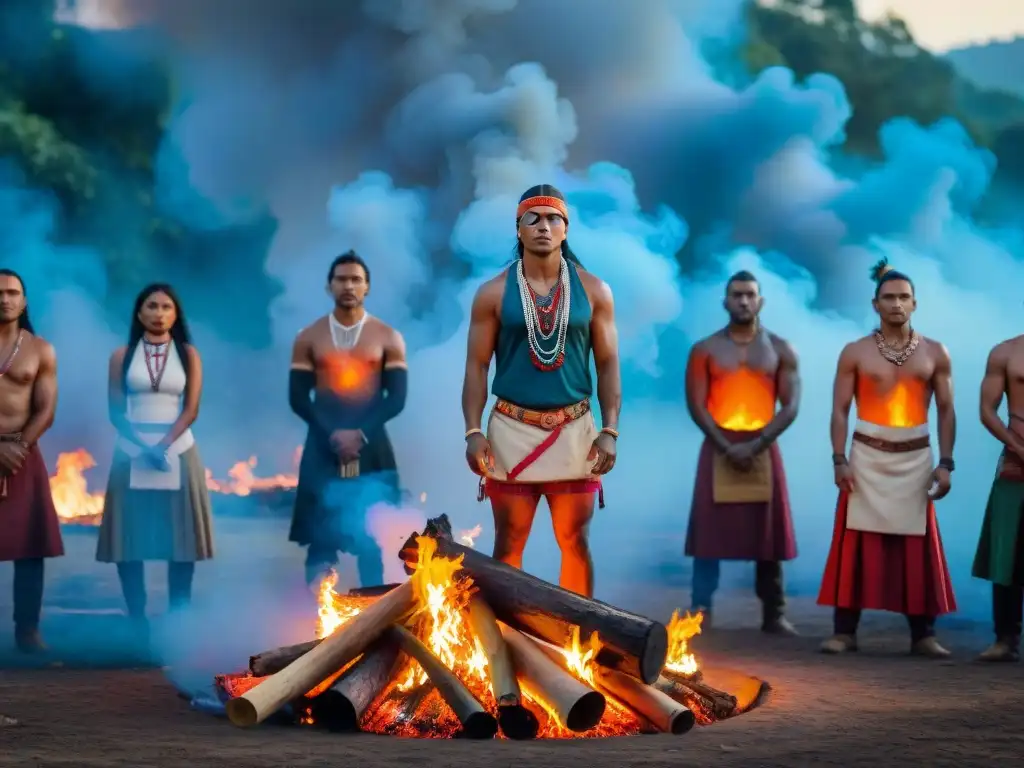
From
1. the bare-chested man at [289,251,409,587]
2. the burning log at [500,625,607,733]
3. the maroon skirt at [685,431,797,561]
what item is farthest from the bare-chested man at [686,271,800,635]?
the burning log at [500,625,607,733]

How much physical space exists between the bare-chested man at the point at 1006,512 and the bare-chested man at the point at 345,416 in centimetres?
314

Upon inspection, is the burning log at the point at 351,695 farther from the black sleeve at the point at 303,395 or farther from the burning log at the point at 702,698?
the black sleeve at the point at 303,395

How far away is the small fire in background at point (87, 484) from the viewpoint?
13.7 meters

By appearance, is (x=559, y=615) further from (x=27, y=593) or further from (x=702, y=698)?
(x=27, y=593)

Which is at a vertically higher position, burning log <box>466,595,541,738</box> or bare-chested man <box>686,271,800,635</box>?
bare-chested man <box>686,271,800,635</box>

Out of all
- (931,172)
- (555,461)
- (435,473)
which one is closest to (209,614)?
(555,461)

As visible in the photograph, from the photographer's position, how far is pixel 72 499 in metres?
13.7

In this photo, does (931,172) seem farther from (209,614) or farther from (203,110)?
(209,614)

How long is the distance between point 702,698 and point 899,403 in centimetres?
244

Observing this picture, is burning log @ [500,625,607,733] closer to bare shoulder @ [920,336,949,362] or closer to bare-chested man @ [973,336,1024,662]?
bare-chested man @ [973,336,1024,662]

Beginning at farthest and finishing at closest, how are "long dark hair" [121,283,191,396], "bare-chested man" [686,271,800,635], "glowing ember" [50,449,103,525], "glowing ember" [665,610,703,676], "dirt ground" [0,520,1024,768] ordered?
"glowing ember" [50,449,103,525] → "bare-chested man" [686,271,800,635] → "long dark hair" [121,283,191,396] → "glowing ember" [665,610,703,676] → "dirt ground" [0,520,1024,768]

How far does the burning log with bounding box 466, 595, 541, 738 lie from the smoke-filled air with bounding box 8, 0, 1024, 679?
7625mm

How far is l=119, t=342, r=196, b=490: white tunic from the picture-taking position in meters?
7.38

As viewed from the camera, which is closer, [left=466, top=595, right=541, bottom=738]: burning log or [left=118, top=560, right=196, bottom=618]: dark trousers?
[left=466, top=595, right=541, bottom=738]: burning log
